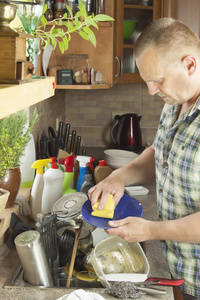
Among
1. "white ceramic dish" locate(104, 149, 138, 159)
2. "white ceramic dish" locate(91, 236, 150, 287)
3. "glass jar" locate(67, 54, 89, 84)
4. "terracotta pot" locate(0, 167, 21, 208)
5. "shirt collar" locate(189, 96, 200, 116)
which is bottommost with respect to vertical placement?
"white ceramic dish" locate(91, 236, 150, 287)

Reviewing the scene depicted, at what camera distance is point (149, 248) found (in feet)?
6.08

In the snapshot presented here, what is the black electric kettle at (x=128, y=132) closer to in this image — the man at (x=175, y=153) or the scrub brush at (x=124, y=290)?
the man at (x=175, y=153)

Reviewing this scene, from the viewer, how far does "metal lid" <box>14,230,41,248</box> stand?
144 cm

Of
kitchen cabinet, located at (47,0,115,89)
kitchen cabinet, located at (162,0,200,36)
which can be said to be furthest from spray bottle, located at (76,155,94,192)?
kitchen cabinet, located at (162,0,200,36)

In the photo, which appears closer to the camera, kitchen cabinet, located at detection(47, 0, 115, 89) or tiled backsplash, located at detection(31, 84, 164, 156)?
kitchen cabinet, located at detection(47, 0, 115, 89)

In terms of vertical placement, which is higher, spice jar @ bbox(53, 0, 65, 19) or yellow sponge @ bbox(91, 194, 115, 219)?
spice jar @ bbox(53, 0, 65, 19)

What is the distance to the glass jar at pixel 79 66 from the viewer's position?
294 centimetres

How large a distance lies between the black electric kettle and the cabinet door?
346mm

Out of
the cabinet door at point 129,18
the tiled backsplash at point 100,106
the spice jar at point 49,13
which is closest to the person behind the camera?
the spice jar at point 49,13

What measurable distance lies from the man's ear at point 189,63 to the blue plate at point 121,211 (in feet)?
1.67

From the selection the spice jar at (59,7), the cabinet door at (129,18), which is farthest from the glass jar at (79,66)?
the cabinet door at (129,18)

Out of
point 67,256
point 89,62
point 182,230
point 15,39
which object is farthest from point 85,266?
point 89,62

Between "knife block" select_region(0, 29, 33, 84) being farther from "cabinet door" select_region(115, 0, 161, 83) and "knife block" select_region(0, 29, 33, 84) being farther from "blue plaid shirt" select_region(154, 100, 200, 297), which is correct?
"cabinet door" select_region(115, 0, 161, 83)

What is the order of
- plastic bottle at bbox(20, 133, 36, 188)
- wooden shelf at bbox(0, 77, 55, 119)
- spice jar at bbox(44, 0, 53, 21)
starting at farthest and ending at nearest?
spice jar at bbox(44, 0, 53, 21)
plastic bottle at bbox(20, 133, 36, 188)
wooden shelf at bbox(0, 77, 55, 119)
